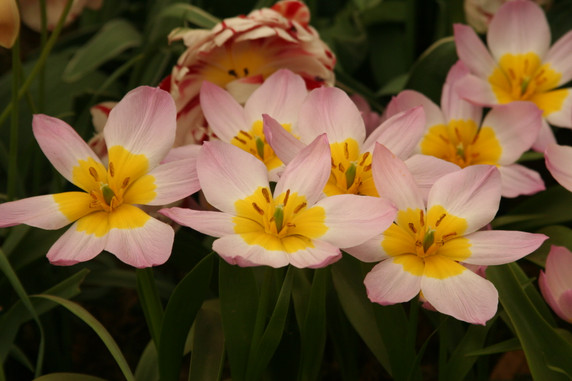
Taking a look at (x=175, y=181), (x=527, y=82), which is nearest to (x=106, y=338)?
(x=175, y=181)

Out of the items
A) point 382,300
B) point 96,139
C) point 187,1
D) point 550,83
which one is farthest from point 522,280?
point 187,1

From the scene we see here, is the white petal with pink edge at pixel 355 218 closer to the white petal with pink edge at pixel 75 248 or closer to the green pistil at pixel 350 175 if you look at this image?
the green pistil at pixel 350 175

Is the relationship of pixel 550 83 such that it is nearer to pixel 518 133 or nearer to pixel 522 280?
pixel 518 133

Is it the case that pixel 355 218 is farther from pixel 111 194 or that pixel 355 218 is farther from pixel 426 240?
pixel 111 194

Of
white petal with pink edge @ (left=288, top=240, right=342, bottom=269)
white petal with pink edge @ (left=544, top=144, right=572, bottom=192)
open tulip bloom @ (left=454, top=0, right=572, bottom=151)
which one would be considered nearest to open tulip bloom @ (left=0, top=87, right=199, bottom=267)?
white petal with pink edge @ (left=288, top=240, right=342, bottom=269)

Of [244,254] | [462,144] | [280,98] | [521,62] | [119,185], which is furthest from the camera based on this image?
[521,62]

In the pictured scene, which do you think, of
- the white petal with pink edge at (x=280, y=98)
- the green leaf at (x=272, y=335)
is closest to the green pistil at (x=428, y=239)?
the green leaf at (x=272, y=335)
